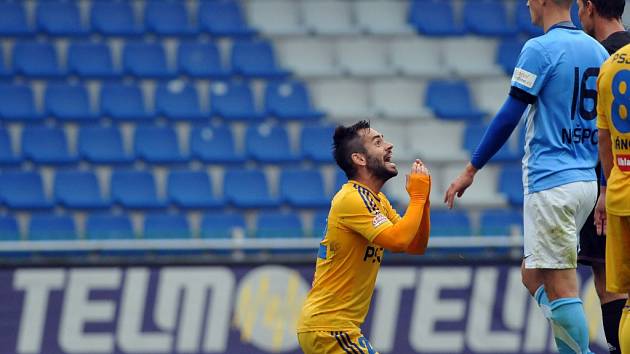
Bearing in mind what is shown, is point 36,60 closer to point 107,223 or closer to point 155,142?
point 155,142

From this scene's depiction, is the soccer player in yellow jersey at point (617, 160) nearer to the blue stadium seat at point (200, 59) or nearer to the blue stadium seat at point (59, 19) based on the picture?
the blue stadium seat at point (200, 59)

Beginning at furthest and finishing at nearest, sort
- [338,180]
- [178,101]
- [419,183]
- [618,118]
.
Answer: [178,101]
[338,180]
[419,183]
[618,118]

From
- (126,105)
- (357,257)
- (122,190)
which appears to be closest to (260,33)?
(126,105)

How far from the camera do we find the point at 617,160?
4.95m

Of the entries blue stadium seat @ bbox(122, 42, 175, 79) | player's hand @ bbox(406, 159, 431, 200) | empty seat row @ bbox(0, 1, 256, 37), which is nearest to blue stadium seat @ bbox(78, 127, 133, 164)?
blue stadium seat @ bbox(122, 42, 175, 79)

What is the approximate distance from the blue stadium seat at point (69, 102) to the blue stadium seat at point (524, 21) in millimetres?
5326

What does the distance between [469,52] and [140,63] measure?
3961mm

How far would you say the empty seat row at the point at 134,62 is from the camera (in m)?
13.5

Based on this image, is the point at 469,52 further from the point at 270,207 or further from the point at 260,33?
the point at 270,207

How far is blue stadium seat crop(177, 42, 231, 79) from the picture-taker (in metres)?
13.7

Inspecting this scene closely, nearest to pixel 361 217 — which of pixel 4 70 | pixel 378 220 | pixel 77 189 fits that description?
pixel 378 220

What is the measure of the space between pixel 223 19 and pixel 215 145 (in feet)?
7.24

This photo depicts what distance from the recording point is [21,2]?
14.1 m

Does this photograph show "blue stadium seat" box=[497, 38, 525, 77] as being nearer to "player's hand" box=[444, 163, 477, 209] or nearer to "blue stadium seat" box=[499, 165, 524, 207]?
"blue stadium seat" box=[499, 165, 524, 207]
